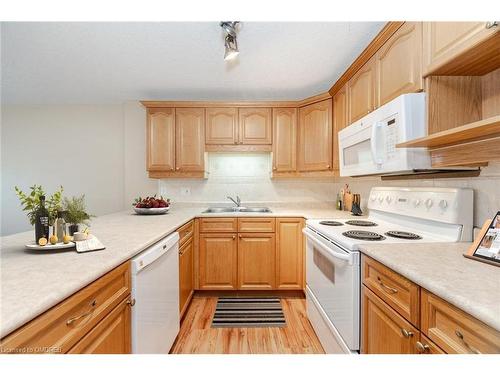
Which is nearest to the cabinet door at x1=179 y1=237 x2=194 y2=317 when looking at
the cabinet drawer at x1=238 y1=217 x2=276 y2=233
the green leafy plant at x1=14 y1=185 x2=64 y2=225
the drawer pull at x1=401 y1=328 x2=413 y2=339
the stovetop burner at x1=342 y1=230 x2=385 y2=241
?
the cabinet drawer at x1=238 y1=217 x2=276 y2=233

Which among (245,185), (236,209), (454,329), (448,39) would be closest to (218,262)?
(236,209)

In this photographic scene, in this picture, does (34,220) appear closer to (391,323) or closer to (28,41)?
(391,323)

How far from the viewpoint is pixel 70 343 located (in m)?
0.70

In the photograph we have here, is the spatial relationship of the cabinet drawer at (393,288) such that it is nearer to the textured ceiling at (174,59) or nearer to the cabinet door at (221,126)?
the textured ceiling at (174,59)

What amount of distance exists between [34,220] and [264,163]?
2.41 metres

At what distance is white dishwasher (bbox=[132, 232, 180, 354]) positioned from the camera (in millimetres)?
1097

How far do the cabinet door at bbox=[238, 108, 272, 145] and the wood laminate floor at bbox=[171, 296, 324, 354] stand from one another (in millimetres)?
1849

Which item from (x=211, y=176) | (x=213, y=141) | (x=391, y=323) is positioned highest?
(x=213, y=141)

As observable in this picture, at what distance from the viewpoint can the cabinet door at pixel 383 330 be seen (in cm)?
86

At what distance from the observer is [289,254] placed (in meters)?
2.44

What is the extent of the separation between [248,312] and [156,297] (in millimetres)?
1157

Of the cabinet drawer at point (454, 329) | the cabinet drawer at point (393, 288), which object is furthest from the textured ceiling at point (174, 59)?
the cabinet drawer at point (454, 329)

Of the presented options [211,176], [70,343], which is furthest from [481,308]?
[211,176]

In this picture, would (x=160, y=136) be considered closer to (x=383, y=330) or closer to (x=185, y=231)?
(x=185, y=231)
